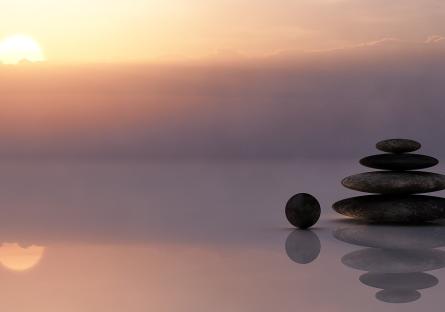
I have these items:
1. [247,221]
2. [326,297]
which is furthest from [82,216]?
[326,297]

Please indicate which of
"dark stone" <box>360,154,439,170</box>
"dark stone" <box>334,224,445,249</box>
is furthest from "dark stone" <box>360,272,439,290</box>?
"dark stone" <box>360,154,439,170</box>

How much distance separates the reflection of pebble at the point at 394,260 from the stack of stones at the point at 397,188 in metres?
2.55

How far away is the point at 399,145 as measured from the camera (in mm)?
13508

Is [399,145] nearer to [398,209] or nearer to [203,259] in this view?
[398,209]

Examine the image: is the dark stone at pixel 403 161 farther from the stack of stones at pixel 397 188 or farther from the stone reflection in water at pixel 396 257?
the stone reflection in water at pixel 396 257

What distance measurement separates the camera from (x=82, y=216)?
14836 millimetres

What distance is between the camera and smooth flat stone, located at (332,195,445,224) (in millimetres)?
13078

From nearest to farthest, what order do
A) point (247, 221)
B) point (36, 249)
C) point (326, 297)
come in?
1. point (326, 297)
2. point (36, 249)
3. point (247, 221)

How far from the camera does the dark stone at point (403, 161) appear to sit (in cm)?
1337

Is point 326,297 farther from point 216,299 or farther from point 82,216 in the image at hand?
point 82,216

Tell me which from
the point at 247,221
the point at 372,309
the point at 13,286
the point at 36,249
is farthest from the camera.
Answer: the point at 247,221

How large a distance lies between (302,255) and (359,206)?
3477 millimetres

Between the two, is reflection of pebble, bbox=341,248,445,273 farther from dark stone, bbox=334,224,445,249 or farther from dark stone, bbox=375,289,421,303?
dark stone, bbox=375,289,421,303

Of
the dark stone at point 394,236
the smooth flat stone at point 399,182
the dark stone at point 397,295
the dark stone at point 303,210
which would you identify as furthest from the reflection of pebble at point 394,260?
the smooth flat stone at point 399,182
